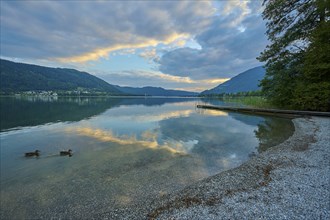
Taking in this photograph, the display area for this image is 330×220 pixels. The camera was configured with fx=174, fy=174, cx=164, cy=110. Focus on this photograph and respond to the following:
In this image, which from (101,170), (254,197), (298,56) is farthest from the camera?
(298,56)

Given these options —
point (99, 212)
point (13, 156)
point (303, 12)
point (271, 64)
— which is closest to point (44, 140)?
point (13, 156)

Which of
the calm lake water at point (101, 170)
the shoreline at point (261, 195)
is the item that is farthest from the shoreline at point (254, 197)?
the calm lake water at point (101, 170)

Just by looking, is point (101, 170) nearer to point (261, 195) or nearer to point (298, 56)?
point (261, 195)

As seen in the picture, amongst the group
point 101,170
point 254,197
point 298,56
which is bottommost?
point 101,170

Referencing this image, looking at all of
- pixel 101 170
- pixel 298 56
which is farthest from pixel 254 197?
pixel 298 56

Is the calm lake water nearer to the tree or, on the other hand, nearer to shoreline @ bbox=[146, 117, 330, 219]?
shoreline @ bbox=[146, 117, 330, 219]

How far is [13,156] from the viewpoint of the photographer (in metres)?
11.3

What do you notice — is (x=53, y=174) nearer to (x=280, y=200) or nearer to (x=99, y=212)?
(x=99, y=212)

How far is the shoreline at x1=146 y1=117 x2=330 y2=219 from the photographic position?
4539 mm

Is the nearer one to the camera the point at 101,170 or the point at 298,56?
the point at 101,170

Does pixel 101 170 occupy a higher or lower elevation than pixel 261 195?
lower

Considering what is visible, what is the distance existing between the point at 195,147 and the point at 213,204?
8.32 meters

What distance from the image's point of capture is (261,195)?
5.36 m

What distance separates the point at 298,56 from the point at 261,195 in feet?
88.8
